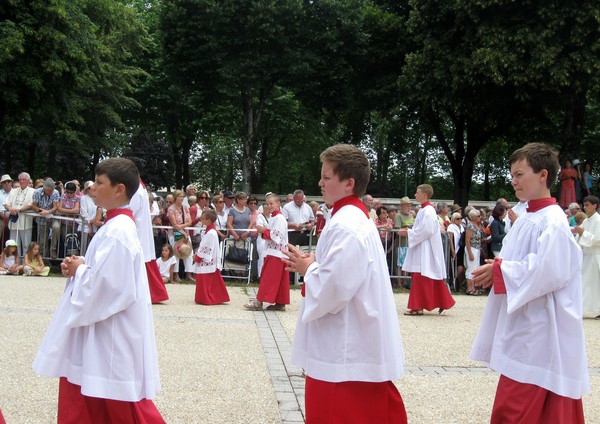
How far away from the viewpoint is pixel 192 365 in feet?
22.4

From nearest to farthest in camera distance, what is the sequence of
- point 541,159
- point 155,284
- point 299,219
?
point 541,159 → point 155,284 → point 299,219

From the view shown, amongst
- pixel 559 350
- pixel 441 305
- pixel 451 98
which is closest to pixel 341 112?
pixel 451 98

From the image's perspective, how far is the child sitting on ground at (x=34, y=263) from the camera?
13.9 metres

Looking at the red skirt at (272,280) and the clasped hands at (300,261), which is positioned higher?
the clasped hands at (300,261)

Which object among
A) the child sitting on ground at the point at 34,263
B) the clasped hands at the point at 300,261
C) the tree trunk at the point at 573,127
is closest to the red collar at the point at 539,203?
the clasped hands at the point at 300,261

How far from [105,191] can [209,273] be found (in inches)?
287

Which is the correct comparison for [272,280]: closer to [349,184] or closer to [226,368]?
[226,368]

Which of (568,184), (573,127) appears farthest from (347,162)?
(573,127)

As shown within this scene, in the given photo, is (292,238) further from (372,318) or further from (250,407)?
(372,318)

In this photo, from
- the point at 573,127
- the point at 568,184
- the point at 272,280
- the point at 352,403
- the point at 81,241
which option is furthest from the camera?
the point at 573,127

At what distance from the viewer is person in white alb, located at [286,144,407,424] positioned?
389cm

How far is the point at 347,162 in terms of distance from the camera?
161 inches

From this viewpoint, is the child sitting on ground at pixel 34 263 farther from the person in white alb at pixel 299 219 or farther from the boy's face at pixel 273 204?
the boy's face at pixel 273 204

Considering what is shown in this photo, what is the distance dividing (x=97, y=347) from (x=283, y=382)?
2.67 m
